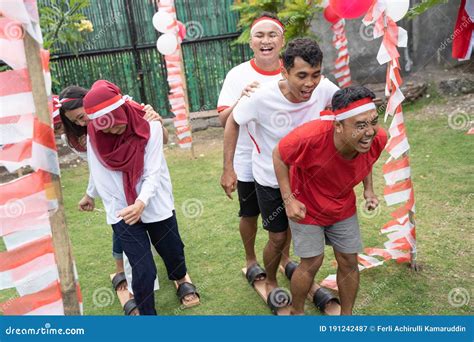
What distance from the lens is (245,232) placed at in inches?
138

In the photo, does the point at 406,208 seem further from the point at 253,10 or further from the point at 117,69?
the point at 117,69

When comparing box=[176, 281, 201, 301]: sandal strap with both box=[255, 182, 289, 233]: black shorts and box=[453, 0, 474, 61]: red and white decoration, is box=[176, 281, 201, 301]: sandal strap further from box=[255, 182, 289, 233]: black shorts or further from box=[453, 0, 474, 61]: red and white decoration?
box=[453, 0, 474, 61]: red and white decoration

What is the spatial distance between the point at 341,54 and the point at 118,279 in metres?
5.60

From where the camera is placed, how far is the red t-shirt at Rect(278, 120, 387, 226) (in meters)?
2.54

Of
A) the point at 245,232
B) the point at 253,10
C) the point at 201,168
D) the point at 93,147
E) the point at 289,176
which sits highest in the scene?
the point at 253,10

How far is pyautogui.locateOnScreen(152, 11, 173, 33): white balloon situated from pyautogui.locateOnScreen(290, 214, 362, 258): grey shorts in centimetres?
461

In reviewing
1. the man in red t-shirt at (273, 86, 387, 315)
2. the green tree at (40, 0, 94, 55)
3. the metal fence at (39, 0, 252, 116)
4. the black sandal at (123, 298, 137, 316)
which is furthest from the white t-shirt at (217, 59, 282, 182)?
the metal fence at (39, 0, 252, 116)

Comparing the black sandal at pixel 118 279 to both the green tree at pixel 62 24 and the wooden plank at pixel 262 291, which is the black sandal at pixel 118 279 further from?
the green tree at pixel 62 24

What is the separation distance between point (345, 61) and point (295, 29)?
1136 mm

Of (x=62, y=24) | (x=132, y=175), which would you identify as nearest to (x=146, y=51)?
(x=62, y=24)

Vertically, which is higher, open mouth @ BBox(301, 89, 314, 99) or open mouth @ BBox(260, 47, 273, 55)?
open mouth @ BBox(260, 47, 273, 55)

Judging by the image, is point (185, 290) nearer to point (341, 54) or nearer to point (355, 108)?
point (355, 108)

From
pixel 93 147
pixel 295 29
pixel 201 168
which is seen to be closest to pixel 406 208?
pixel 93 147

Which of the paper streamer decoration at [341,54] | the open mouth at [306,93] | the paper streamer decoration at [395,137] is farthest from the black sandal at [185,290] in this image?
the paper streamer decoration at [341,54]
